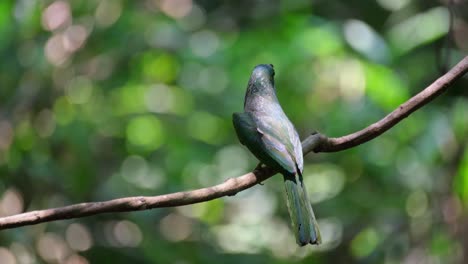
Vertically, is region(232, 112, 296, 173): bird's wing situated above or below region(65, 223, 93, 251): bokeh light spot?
above

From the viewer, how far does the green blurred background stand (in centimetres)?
506

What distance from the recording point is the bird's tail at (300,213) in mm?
2582

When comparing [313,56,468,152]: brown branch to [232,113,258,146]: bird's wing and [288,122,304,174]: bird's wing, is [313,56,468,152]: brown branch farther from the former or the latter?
[232,113,258,146]: bird's wing

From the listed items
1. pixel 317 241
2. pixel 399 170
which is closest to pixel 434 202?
pixel 399 170

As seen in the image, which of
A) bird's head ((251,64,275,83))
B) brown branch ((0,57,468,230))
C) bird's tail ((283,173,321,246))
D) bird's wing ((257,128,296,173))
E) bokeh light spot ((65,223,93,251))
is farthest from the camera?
bokeh light spot ((65,223,93,251))

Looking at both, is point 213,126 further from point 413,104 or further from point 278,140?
point 413,104

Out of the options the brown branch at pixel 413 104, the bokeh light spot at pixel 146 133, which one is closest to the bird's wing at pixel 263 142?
the brown branch at pixel 413 104

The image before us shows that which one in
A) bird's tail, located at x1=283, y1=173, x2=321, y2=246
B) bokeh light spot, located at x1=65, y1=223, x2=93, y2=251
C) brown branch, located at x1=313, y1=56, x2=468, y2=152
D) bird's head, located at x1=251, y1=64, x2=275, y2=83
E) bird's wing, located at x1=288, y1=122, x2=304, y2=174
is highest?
bird's head, located at x1=251, y1=64, x2=275, y2=83

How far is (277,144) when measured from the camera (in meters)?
3.03

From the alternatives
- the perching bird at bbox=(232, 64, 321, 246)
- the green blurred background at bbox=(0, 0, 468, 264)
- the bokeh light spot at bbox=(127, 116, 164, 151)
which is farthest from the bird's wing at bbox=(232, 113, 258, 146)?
the bokeh light spot at bbox=(127, 116, 164, 151)

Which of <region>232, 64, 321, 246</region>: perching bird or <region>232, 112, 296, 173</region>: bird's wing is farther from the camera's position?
<region>232, 112, 296, 173</region>: bird's wing

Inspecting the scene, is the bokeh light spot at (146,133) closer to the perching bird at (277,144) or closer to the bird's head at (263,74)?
the bird's head at (263,74)

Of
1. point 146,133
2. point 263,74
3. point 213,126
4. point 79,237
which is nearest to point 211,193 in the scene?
point 263,74

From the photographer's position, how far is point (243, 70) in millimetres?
5281
